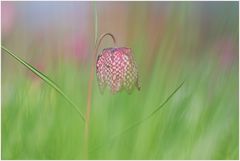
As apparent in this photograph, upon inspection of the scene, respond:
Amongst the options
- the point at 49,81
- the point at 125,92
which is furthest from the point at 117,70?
the point at 49,81

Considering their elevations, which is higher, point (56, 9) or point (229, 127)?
point (56, 9)

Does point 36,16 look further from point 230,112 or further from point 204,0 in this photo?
point 230,112

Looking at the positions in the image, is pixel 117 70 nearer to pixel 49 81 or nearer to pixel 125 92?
pixel 125 92

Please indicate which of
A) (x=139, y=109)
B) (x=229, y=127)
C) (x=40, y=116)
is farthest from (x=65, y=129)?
(x=229, y=127)

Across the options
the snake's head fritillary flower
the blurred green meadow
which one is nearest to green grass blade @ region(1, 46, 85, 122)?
the blurred green meadow

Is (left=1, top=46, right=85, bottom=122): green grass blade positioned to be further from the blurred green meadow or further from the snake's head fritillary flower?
the snake's head fritillary flower
